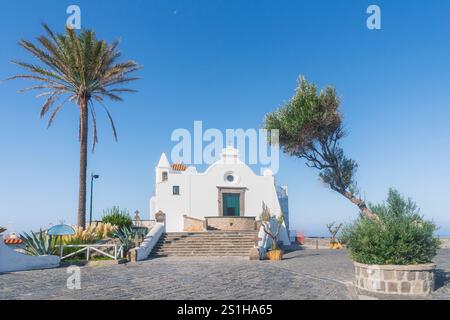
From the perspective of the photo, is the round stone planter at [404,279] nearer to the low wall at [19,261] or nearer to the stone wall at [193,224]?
the low wall at [19,261]

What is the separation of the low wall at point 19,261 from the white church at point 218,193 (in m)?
13.6

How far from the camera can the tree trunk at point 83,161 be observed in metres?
20.0

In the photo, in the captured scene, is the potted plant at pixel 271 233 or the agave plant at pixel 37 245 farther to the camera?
the potted plant at pixel 271 233

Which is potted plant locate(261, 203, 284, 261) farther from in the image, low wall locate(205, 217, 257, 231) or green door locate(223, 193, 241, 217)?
green door locate(223, 193, 241, 217)

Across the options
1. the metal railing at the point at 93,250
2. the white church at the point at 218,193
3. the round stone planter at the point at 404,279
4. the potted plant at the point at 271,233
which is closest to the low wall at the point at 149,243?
the metal railing at the point at 93,250

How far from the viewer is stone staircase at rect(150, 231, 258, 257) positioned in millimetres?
18928

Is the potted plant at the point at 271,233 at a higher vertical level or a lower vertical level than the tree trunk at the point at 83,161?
lower

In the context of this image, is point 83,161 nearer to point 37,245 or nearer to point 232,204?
point 37,245

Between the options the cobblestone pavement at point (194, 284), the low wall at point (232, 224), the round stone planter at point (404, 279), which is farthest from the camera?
the low wall at point (232, 224)

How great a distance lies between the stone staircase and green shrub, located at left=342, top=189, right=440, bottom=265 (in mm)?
10063

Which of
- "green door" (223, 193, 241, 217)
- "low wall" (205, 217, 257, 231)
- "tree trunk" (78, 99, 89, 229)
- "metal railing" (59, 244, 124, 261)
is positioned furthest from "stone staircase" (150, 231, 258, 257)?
"green door" (223, 193, 241, 217)
